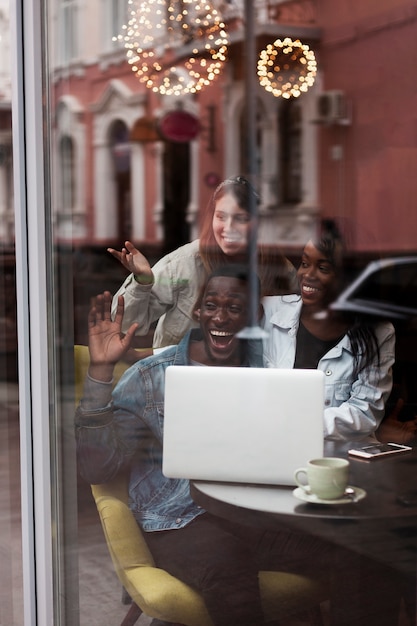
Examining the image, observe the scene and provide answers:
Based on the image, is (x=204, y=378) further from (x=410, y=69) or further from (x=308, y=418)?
(x=410, y=69)

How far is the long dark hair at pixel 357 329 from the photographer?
132 cm

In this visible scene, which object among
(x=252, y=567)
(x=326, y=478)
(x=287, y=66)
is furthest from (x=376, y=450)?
(x=287, y=66)

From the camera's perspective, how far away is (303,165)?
24.5 feet

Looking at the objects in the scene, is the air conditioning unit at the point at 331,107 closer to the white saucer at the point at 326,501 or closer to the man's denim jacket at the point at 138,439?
the man's denim jacket at the point at 138,439

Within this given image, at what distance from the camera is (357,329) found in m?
1.41

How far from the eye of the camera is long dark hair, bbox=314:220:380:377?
1.32m

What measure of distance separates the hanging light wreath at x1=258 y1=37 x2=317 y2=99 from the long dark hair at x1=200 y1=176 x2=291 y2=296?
0.85 ft

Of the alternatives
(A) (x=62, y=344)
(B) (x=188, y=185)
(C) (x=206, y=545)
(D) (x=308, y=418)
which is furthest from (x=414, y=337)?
(B) (x=188, y=185)

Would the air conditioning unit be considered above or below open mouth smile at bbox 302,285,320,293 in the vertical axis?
above

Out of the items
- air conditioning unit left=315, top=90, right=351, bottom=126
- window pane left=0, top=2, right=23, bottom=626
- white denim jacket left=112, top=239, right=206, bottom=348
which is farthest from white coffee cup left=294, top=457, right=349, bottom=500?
air conditioning unit left=315, top=90, right=351, bottom=126

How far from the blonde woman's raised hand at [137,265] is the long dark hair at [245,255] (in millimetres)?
118

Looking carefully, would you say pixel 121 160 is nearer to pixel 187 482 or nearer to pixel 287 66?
pixel 287 66

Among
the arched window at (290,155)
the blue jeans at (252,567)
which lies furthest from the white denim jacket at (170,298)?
the arched window at (290,155)

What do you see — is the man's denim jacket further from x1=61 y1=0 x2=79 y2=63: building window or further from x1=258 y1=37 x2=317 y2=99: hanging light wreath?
x1=61 y1=0 x2=79 y2=63: building window
